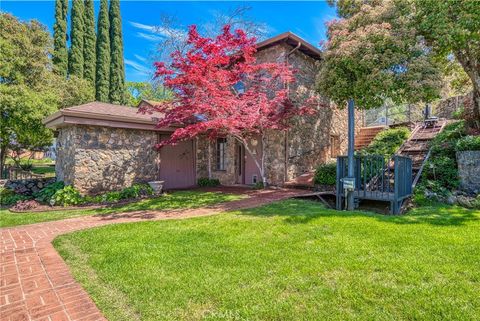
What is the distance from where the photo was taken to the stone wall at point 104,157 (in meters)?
8.48

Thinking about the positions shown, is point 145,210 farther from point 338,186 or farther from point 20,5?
point 20,5

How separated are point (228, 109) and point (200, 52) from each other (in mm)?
1881

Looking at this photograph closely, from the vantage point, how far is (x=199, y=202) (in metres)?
7.98

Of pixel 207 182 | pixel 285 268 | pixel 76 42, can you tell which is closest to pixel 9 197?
pixel 207 182

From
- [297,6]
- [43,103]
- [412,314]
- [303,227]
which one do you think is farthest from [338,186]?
[43,103]

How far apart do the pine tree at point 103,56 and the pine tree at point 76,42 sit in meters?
1.70

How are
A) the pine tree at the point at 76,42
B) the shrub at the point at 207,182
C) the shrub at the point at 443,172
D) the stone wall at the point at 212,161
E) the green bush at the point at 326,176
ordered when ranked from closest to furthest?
the shrub at the point at 443,172
the green bush at the point at 326,176
the shrub at the point at 207,182
the stone wall at the point at 212,161
the pine tree at the point at 76,42

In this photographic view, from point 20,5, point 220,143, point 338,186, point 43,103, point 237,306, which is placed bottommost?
point 237,306

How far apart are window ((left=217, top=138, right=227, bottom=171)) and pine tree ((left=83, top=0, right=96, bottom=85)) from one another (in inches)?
697

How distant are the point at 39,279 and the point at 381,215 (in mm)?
6070

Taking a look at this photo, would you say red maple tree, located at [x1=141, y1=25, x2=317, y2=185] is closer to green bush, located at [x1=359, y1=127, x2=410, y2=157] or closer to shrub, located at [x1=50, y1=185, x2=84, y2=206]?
shrub, located at [x1=50, y1=185, x2=84, y2=206]

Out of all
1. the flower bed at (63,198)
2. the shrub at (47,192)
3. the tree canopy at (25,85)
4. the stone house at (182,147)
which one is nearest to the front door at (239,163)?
the stone house at (182,147)

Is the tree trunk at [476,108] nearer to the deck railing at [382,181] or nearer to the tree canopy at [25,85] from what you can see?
the deck railing at [382,181]

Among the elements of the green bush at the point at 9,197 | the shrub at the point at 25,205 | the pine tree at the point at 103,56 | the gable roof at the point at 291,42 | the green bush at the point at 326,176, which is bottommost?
the shrub at the point at 25,205
